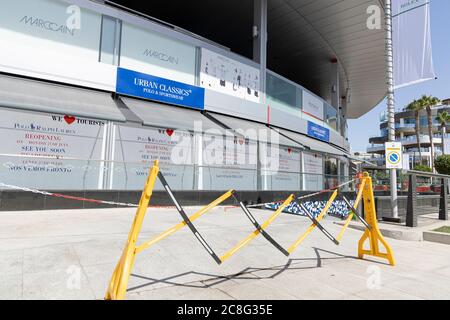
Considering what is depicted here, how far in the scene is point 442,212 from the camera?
10.7m

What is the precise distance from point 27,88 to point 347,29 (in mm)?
17431

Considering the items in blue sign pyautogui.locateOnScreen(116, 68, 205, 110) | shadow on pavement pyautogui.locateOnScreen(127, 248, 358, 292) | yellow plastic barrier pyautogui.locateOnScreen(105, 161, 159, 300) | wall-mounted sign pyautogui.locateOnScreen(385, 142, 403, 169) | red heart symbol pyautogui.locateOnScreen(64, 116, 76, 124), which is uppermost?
blue sign pyautogui.locateOnScreen(116, 68, 205, 110)

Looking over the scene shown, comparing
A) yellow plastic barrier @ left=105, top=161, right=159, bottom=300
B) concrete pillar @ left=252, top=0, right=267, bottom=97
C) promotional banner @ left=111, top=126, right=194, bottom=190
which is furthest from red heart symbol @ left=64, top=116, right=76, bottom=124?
concrete pillar @ left=252, top=0, right=267, bottom=97

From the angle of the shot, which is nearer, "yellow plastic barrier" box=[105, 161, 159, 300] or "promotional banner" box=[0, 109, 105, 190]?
"yellow plastic barrier" box=[105, 161, 159, 300]

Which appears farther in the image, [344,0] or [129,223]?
Result: [344,0]

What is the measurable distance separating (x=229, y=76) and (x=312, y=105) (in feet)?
28.3

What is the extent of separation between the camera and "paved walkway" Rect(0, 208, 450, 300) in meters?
3.60

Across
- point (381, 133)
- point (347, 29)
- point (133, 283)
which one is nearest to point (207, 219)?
point (133, 283)

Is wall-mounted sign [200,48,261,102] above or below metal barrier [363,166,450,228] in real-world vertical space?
above

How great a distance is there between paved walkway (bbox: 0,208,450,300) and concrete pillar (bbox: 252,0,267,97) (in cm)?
1184

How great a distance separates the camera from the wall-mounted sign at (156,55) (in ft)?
40.5

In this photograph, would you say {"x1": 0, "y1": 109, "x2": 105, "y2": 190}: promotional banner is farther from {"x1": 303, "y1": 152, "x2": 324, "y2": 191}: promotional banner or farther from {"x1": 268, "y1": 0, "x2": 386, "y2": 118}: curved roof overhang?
{"x1": 268, "y1": 0, "x2": 386, "y2": 118}: curved roof overhang

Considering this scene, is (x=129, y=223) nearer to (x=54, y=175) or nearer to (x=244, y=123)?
(x=54, y=175)

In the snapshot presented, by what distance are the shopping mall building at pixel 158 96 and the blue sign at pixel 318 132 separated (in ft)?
0.44
